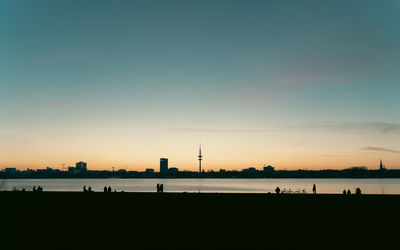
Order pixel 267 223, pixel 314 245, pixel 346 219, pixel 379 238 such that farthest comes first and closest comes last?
pixel 346 219
pixel 267 223
pixel 379 238
pixel 314 245

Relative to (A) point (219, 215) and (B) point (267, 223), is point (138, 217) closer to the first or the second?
(A) point (219, 215)

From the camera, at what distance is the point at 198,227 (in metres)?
20.0

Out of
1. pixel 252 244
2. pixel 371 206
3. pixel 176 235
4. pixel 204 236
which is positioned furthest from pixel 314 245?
pixel 371 206

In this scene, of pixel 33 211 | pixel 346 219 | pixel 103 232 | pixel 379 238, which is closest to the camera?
pixel 379 238

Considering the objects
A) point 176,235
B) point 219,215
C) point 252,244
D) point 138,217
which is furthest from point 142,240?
point 219,215

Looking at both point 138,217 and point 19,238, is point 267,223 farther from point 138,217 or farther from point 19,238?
point 19,238

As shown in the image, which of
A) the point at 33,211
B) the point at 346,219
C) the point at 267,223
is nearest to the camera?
the point at 267,223

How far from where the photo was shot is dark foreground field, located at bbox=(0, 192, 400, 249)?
1588 cm

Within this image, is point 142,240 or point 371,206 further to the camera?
point 371,206

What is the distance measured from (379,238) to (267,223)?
256 inches

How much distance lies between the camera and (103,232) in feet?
60.1

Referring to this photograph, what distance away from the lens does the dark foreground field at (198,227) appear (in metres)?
15.9

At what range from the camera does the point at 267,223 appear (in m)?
21.4

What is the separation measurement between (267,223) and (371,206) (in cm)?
1442
